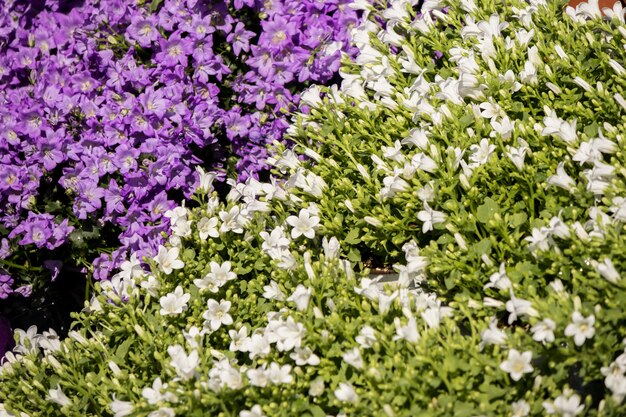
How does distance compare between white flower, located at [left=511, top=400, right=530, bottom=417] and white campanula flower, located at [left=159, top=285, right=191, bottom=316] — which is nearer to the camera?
white flower, located at [left=511, top=400, right=530, bottom=417]

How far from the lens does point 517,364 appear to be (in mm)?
2357

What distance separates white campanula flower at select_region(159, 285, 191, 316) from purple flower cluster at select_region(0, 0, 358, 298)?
587 mm

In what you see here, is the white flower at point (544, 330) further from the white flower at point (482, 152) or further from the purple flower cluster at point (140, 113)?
the purple flower cluster at point (140, 113)

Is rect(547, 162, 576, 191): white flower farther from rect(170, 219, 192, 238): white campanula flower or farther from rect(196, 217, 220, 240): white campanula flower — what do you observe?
rect(170, 219, 192, 238): white campanula flower

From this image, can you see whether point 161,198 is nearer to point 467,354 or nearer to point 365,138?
point 365,138

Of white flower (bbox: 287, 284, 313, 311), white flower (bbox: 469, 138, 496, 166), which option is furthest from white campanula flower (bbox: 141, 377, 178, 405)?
white flower (bbox: 469, 138, 496, 166)

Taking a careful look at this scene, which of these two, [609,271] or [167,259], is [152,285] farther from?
[609,271]

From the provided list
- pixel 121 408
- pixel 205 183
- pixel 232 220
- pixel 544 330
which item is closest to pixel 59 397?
pixel 121 408

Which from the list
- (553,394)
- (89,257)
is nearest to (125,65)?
(89,257)

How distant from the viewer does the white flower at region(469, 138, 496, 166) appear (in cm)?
294

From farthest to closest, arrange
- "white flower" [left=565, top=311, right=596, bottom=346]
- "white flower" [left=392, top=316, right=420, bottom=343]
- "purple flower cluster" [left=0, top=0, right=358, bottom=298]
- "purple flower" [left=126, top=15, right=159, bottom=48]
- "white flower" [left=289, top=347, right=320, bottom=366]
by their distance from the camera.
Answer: "purple flower" [left=126, top=15, right=159, bottom=48]
"purple flower cluster" [left=0, top=0, right=358, bottom=298]
"white flower" [left=289, top=347, right=320, bottom=366]
"white flower" [left=392, top=316, right=420, bottom=343]
"white flower" [left=565, top=311, right=596, bottom=346]

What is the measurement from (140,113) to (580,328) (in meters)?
2.27

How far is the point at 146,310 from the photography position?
10.3 ft

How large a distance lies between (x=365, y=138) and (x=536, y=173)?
83 cm
